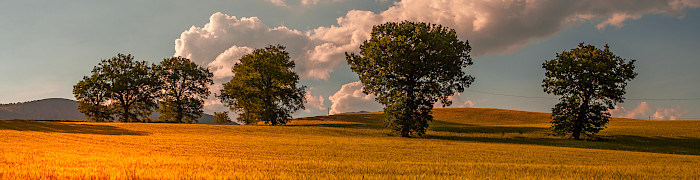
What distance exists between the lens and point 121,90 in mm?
74375

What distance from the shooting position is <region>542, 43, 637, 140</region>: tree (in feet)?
148

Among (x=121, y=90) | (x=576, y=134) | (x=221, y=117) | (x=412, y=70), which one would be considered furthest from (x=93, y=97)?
(x=576, y=134)

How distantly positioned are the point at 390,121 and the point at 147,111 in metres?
53.9

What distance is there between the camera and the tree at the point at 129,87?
7481 cm

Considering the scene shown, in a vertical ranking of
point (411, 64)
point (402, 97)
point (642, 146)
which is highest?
point (411, 64)

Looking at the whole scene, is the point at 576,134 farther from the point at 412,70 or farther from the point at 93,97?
the point at 93,97

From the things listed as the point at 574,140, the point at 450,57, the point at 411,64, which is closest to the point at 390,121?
the point at 411,64

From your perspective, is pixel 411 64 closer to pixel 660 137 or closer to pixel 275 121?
pixel 275 121

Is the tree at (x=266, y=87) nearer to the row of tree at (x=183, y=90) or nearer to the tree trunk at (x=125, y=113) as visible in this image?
the row of tree at (x=183, y=90)

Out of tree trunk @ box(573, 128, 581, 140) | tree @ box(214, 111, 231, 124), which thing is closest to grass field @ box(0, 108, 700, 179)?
tree trunk @ box(573, 128, 581, 140)

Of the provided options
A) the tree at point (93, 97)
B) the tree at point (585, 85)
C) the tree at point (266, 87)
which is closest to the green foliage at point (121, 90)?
the tree at point (93, 97)

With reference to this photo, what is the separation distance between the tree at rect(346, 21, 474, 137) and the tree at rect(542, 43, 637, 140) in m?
10.5

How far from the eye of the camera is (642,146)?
41875 millimetres

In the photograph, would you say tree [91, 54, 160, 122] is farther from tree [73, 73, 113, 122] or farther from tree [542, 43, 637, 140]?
tree [542, 43, 637, 140]
